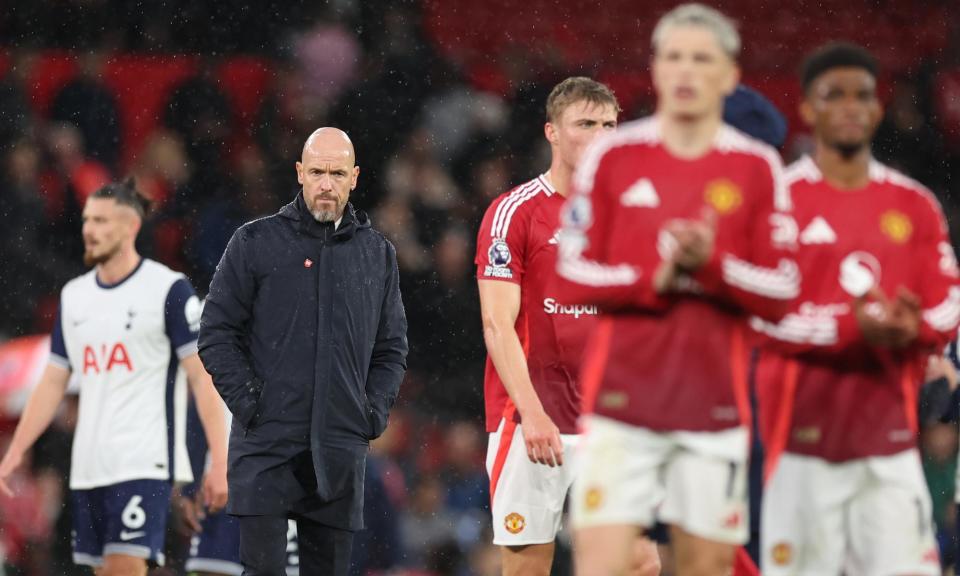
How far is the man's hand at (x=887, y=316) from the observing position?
413cm

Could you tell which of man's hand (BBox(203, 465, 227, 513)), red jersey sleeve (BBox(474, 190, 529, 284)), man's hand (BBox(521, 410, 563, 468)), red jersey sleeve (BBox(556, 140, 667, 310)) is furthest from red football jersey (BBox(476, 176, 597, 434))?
red jersey sleeve (BBox(556, 140, 667, 310))

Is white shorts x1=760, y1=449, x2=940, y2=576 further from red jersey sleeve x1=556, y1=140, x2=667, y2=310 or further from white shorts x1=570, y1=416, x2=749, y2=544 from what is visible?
red jersey sleeve x1=556, y1=140, x2=667, y2=310

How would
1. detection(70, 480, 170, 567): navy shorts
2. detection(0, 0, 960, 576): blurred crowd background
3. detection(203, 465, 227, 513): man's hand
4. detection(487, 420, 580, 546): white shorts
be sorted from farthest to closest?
detection(0, 0, 960, 576): blurred crowd background < detection(70, 480, 170, 567): navy shorts < detection(203, 465, 227, 513): man's hand < detection(487, 420, 580, 546): white shorts

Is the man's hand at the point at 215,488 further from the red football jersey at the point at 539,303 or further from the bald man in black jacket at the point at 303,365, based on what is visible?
the red football jersey at the point at 539,303

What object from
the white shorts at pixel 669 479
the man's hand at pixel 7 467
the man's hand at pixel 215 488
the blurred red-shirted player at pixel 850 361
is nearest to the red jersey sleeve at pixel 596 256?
the white shorts at pixel 669 479

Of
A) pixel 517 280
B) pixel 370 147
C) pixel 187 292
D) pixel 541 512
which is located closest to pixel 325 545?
pixel 541 512

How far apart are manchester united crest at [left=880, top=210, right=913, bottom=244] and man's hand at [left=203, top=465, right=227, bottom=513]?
3898mm

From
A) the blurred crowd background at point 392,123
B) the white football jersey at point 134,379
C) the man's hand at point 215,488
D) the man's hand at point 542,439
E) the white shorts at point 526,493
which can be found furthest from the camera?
the blurred crowd background at point 392,123

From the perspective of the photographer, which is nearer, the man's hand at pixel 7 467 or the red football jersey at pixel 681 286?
the red football jersey at pixel 681 286

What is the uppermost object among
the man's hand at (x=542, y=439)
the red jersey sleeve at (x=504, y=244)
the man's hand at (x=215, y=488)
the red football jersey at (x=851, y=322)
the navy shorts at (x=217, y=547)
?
the red jersey sleeve at (x=504, y=244)

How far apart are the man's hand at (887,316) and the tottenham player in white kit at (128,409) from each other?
4.10 m

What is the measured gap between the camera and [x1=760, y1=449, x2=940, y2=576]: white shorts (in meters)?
4.21

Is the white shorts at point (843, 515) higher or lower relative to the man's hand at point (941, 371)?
lower

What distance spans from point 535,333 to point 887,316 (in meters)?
2.20
